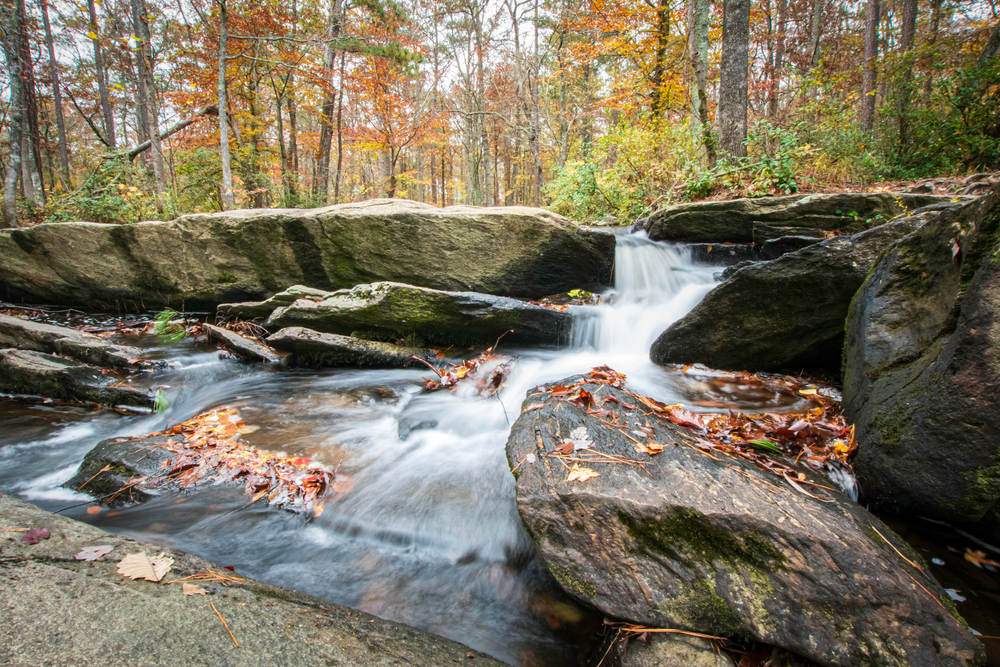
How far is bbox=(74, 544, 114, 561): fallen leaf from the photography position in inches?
62.9

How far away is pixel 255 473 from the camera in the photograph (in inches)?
114

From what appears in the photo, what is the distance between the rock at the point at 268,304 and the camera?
6.31m

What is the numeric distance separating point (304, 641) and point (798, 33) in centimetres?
2666

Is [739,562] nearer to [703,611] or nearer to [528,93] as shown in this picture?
[703,611]

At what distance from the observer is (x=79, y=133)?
26312 millimetres

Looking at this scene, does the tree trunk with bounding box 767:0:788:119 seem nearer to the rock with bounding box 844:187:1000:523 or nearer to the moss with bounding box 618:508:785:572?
the rock with bounding box 844:187:1000:523

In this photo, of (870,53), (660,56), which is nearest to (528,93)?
(660,56)

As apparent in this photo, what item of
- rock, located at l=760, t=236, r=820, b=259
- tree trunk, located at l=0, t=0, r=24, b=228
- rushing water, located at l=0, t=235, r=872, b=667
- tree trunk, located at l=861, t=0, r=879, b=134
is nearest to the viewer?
rushing water, located at l=0, t=235, r=872, b=667

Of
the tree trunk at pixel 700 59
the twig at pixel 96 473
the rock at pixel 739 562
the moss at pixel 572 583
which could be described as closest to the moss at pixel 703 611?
the rock at pixel 739 562

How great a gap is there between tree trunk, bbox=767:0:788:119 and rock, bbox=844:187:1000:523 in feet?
52.6

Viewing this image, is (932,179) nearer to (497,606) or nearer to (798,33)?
(497,606)

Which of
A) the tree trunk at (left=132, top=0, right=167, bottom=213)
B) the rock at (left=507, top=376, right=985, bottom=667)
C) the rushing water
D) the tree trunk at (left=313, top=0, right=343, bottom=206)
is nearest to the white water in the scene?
the rushing water

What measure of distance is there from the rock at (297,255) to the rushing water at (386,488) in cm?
181

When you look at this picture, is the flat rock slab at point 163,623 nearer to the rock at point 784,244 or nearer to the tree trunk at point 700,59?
the rock at point 784,244
